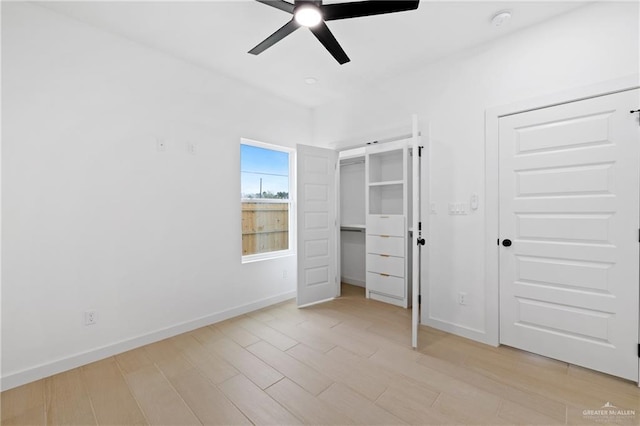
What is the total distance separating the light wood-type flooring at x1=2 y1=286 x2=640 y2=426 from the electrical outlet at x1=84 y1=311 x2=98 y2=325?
35 cm

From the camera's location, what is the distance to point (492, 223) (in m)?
2.63

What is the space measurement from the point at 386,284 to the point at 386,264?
0.27m

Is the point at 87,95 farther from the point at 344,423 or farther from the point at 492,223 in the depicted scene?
the point at 492,223

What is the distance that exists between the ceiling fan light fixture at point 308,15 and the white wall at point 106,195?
67.3 inches

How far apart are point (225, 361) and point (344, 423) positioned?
46.3 inches

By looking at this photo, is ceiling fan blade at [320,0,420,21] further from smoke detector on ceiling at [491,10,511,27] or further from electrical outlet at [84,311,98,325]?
electrical outlet at [84,311,98,325]

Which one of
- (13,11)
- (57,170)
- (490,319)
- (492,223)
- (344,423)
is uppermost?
(13,11)

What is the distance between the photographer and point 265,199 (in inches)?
152

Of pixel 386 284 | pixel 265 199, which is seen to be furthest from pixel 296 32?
pixel 386 284

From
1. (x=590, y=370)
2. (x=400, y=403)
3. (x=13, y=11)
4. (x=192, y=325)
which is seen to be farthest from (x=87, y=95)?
(x=590, y=370)

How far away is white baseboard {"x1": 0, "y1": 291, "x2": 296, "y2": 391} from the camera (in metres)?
2.08

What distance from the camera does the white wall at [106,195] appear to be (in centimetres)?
210

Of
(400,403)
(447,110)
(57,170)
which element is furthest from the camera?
(447,110)

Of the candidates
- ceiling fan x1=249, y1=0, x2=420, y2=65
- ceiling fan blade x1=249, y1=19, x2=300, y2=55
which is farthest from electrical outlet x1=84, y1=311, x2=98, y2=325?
ceiling fan x1=249, y1=0, x2=420, y2=65
